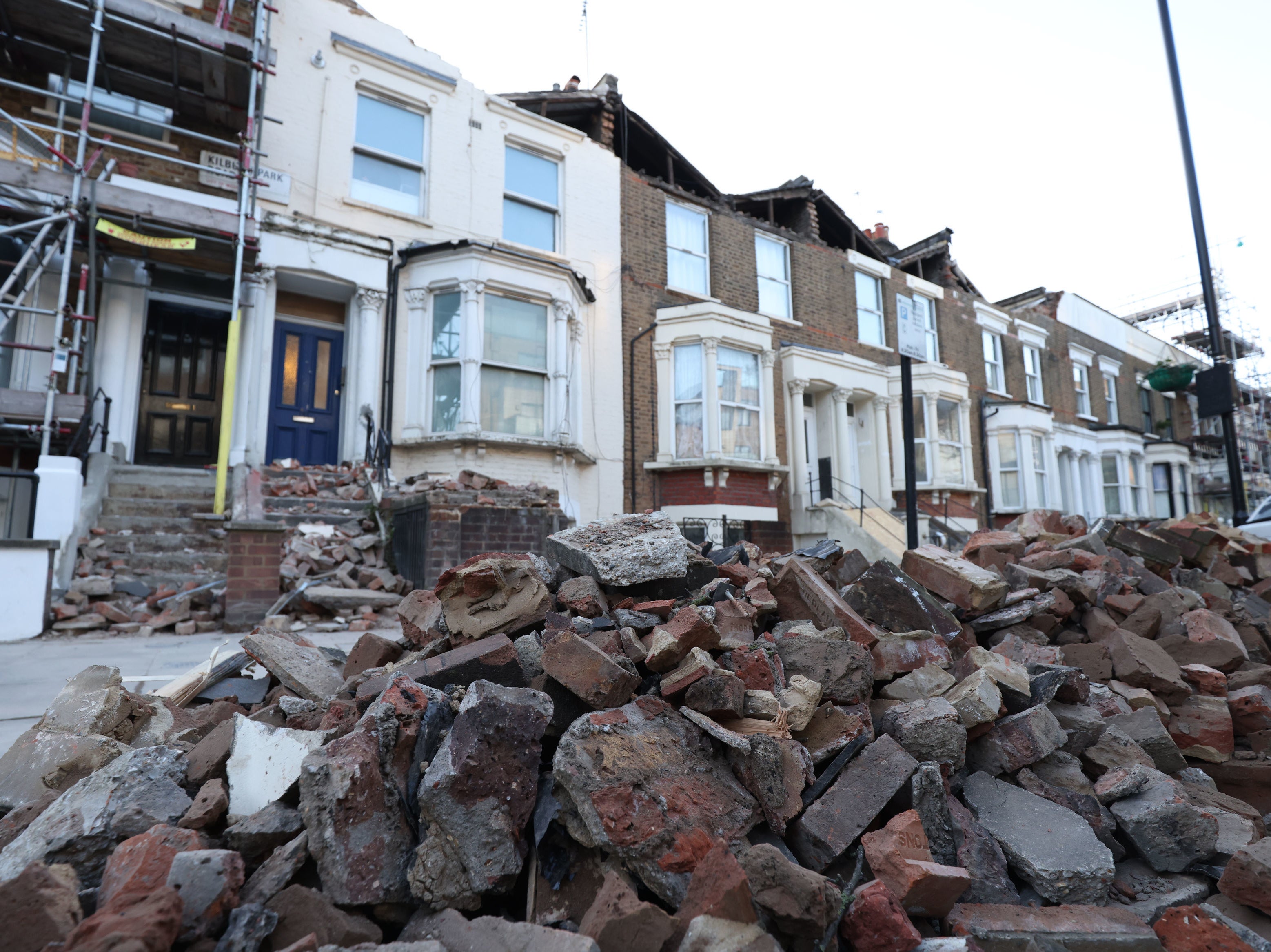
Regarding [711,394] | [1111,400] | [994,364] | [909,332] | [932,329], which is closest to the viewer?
[909,332]

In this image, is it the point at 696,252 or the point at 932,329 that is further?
the point at 932,329

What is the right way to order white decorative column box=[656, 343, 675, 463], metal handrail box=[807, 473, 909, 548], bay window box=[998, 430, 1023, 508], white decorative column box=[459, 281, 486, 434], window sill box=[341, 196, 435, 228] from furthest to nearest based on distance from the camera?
bay window box=[998, 430, 1023, 508] < metal handrail box=[807, 473, 909, 548] < white decorative column box=[656, 343, 675, 463] < window sill box=[341, 196, 435, 228] < white decorative column box=[459, 281, 486, 434]

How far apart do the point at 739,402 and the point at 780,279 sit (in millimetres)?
3716

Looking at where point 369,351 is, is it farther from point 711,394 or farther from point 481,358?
point 711,394

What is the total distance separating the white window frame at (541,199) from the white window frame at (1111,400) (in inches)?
756

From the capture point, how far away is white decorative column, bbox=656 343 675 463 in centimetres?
1177

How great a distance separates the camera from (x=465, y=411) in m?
9.55

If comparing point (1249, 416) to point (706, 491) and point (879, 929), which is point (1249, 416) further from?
point (879, 929)

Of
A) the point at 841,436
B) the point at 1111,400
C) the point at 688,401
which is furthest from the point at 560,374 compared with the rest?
the point at 1111,400

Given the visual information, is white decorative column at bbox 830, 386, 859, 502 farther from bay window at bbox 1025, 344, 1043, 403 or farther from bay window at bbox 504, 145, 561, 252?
bay window at bbox 1025, 344, 1043, 403

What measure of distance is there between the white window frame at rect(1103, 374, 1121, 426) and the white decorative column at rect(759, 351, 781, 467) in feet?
50.1

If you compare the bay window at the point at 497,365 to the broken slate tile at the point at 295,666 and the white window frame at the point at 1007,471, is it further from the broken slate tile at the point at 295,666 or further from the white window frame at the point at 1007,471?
the white window frame at the point at 1007,471

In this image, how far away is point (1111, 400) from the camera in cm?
2167

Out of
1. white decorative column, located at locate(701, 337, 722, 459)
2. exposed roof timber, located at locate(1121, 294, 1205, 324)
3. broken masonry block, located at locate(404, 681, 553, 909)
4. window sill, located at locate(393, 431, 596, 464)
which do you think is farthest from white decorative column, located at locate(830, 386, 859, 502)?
exposed roof timber, located at locate(1121, 294, 1205, 324)
